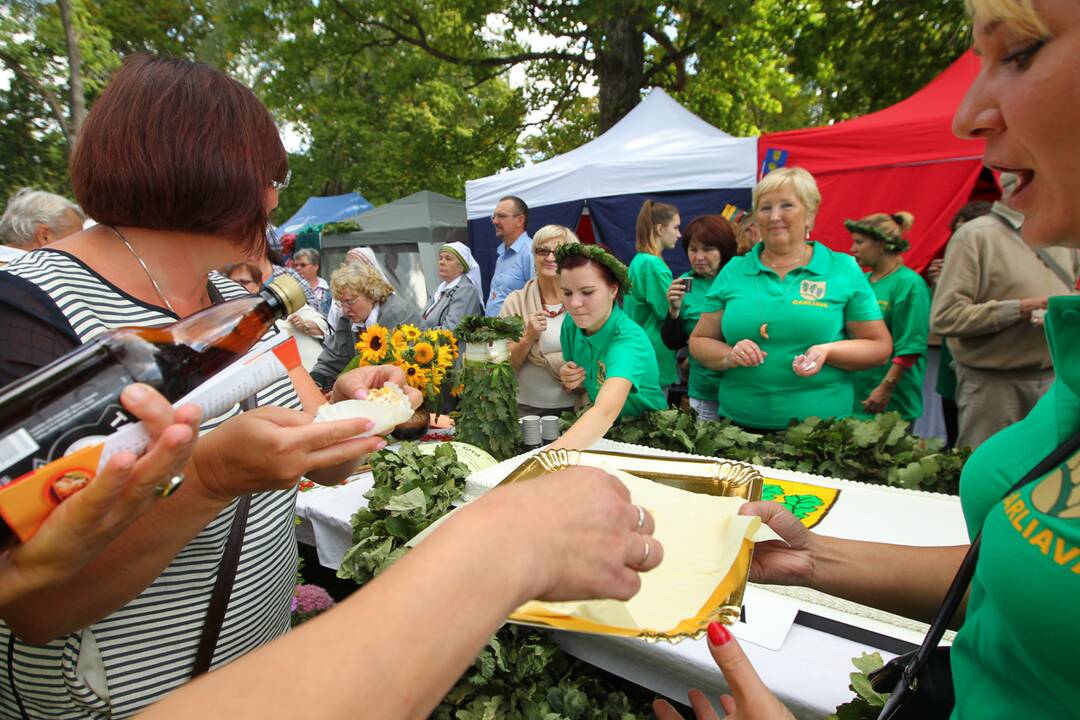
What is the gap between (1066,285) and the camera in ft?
12.2

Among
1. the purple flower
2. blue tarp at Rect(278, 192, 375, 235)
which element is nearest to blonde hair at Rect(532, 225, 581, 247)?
the purple flower

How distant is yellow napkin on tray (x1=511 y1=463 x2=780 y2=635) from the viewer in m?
0.86

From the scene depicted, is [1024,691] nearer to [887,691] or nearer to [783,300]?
[887,691]

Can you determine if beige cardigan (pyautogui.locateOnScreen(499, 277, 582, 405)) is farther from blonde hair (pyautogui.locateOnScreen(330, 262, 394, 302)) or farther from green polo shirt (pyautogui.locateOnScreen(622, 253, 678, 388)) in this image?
blonde hair (pyautogui.locateOnScreen(330, 262, 394, 302))

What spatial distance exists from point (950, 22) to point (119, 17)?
1802 cm

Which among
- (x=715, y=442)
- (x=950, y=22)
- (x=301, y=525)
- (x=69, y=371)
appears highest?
(x=950, y=22)

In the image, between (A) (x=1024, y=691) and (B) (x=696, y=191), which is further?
(B) (x=696, y=191)

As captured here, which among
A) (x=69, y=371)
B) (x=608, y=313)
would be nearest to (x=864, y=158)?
(x=608, y=313)

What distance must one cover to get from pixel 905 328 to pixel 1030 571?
4.31 m

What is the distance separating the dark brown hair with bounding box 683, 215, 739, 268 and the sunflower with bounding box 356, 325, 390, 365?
2943 mm

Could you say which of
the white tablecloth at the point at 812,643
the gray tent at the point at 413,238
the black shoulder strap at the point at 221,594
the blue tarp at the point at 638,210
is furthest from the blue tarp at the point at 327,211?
the black shoulder strap at the point at 221,594

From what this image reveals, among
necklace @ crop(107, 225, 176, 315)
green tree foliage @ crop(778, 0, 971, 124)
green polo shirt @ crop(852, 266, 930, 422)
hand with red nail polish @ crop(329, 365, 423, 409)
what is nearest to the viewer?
necklace @ crop(107, 225, 176, 315)

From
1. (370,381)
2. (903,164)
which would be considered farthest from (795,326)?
(903,164)

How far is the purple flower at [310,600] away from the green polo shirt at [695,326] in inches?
103
